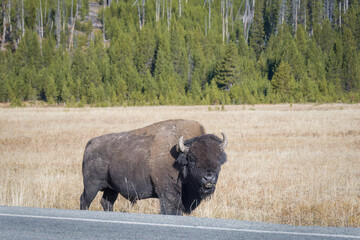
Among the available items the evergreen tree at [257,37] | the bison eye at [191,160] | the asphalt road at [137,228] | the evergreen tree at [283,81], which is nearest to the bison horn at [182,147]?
the bison eye at [191,160]

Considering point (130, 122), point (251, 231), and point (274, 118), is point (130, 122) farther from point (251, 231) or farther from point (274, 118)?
point (251, 231)

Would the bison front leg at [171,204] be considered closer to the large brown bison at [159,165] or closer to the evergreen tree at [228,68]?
the large brown bison at [159,165]

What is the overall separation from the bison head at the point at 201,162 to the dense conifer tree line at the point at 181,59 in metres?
52.5

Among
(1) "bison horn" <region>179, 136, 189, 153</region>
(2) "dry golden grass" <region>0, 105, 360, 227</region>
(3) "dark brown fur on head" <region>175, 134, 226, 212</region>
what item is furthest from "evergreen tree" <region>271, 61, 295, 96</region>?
(1) "bison horn" <region>179, 136, 189, 153</region>

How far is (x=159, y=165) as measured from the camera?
7578mm

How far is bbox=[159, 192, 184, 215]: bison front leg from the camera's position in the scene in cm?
724

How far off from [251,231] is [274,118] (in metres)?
28.4

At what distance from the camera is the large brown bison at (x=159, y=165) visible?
6984 millimetres

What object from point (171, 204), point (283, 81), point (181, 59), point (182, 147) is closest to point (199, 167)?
point (182, 147)

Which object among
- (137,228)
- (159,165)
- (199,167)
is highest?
(199,167)

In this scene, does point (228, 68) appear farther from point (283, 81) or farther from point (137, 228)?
point (137, 228)

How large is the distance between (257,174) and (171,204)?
5651mm

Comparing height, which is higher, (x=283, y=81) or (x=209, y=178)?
(x=283, y=81)

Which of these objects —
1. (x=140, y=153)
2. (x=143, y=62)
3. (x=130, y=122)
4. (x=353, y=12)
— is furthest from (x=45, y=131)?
(x=353, y=12)
